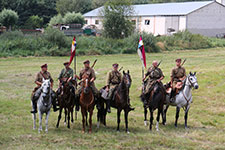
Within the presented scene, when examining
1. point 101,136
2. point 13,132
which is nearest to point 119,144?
point 101,136

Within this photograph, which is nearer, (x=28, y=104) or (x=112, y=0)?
(x=28, y=104)

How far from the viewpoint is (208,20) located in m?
68.1

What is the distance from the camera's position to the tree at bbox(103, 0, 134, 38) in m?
52.4

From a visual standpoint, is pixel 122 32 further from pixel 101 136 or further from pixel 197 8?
pixel 101 136

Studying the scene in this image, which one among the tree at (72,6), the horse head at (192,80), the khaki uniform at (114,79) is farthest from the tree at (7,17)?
the horse head at (192,80)

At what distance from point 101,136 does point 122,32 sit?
42096 millimetres

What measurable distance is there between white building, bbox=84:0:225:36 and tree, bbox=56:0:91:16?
26121mm

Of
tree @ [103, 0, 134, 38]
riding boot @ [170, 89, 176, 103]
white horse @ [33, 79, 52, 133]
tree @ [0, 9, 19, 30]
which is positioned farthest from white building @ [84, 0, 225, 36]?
white horse @ [33, 79, 52, 133]

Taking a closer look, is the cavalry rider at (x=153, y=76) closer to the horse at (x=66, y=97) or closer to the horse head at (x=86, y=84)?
the horse head at (x=86, y=84)

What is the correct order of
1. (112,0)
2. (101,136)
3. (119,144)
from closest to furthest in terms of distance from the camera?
(119,144) < (101,136) < (112,0)

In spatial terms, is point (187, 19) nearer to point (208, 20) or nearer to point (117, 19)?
point (208, 20)

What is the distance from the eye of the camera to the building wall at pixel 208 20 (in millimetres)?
65562

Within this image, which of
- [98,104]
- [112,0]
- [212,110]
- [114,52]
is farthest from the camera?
[112,0]

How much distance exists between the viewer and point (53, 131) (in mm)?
13531
